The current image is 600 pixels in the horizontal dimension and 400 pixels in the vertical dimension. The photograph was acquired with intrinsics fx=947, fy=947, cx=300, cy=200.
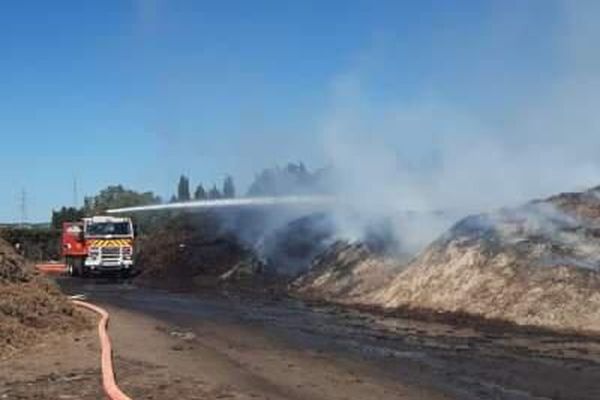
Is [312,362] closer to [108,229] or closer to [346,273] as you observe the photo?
[346,273]

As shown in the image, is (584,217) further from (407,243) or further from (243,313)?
(243,313)

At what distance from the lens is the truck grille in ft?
141

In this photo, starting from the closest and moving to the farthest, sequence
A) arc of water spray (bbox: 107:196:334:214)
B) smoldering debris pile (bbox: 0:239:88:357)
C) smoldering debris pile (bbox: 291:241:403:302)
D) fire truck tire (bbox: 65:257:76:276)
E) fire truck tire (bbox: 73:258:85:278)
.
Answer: smoldering debris pile (bbox: 0:239:88:357), smoldering debris pile (bbox: 291:241:403:302), arc of water spray (bbox: 107:196:334:214), fire truck tire (bbox: 73:258:85:278), fire truck tire (bbox: 65:257:76:276)

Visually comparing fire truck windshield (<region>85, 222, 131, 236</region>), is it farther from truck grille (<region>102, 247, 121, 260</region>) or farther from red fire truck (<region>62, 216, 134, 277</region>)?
truck grille (<region>102, 247, 121, 260</region>)

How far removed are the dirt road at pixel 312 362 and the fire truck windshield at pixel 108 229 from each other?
21.5m

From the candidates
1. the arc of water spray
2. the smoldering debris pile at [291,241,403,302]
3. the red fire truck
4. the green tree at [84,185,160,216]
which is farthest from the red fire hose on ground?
the green tree at [84,185,160,216]

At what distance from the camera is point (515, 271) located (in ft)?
71.5

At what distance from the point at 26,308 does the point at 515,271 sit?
10.9 meters

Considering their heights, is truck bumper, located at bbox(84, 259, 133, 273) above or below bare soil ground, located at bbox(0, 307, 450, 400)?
above

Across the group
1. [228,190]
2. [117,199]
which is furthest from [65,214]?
[228,190]

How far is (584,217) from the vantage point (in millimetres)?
23578

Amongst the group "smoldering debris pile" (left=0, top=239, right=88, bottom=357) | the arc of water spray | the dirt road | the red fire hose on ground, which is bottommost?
the dirt road

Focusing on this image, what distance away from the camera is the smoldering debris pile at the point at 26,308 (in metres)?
16.1

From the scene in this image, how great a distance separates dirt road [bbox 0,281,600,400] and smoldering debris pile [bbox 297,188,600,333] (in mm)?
1549
